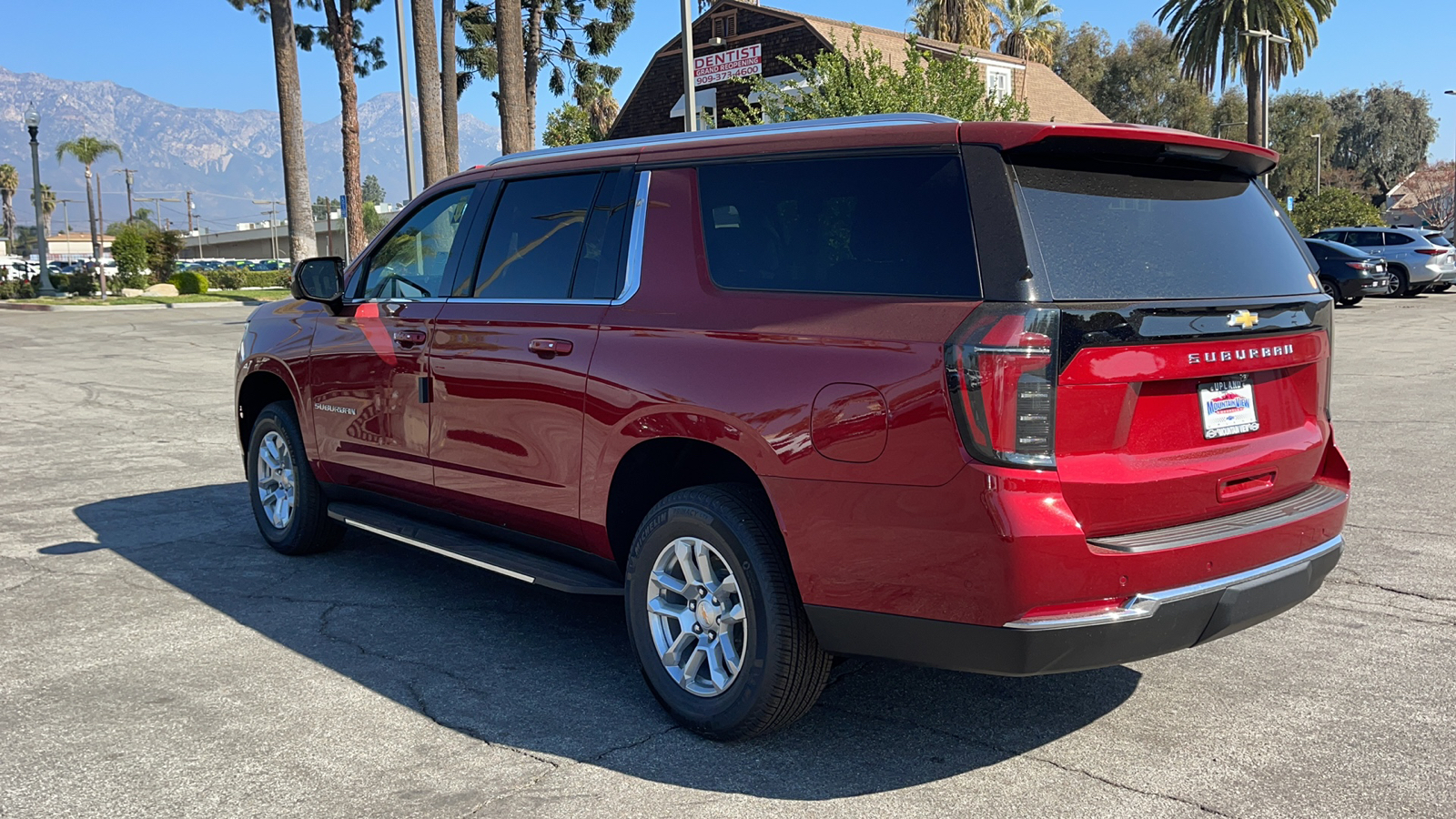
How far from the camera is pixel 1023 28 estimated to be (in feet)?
164

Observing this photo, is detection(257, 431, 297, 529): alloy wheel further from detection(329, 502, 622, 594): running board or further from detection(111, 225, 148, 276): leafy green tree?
detection(111, 225, 148, 276): leafy green tree

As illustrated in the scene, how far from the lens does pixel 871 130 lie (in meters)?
3.63

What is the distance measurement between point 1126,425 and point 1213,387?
1.30ft

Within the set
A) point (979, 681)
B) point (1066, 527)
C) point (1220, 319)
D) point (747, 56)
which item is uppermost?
point (747, 56)

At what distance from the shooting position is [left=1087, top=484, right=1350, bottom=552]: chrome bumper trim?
324 centimetres

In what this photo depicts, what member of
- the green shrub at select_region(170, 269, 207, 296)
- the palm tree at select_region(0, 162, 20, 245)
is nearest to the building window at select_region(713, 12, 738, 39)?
the green shrub at select_region(170, 269, 207, 296)

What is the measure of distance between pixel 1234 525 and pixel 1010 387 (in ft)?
Result: 3.02

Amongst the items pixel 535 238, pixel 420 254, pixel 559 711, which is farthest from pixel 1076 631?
pixel 420 254

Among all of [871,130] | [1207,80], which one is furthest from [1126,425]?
[1207,80]

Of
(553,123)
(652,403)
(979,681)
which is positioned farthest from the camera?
(553,123)

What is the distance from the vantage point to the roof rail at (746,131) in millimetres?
3664

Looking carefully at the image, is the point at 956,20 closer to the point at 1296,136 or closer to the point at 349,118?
the point at 349,118

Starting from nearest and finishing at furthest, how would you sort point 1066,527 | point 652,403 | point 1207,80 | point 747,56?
point 1066,527, point 652,403, point 747,56, point 1207,80

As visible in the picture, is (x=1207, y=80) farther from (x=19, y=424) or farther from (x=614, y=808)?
(x=614, y=808)
